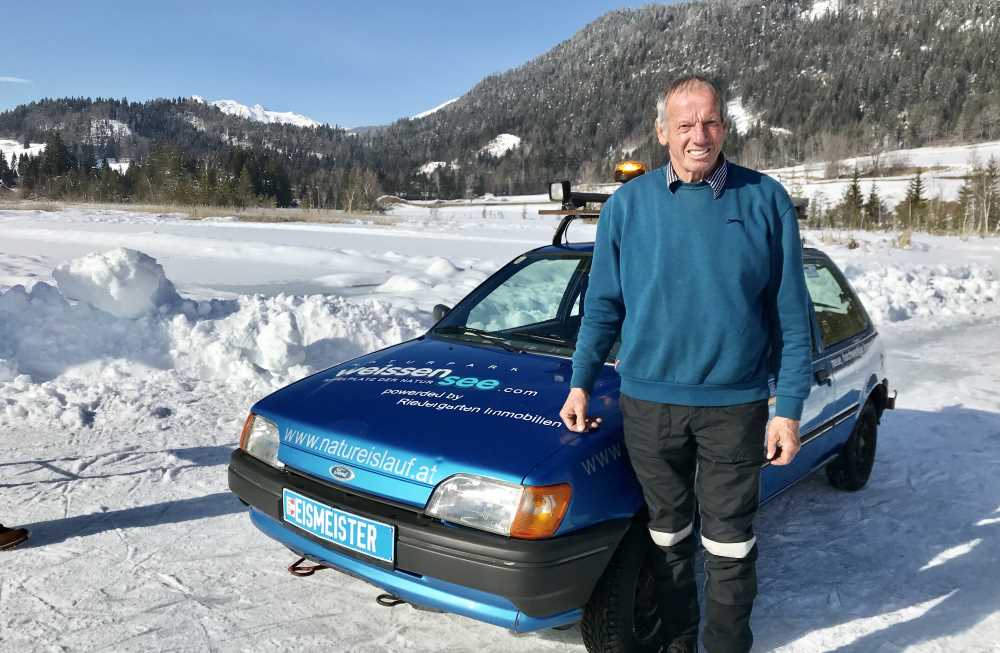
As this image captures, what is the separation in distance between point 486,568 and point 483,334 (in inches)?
58.7

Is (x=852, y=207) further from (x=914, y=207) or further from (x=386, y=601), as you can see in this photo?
(x=386, y=601)

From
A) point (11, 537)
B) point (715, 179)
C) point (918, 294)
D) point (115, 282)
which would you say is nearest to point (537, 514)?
point (715, 179)

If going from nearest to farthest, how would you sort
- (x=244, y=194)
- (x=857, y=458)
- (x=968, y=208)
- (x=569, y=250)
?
(x=569, y=250) < (x=857, y=458) < (x=968, y=208) < (x=244, y=194)

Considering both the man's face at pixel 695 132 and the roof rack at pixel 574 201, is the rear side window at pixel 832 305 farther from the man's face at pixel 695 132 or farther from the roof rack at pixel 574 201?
the man's face at pixel 695 132

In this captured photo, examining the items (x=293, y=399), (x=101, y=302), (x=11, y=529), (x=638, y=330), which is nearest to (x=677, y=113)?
(x=638, y=330)

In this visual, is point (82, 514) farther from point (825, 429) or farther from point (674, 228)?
point (825, 429)

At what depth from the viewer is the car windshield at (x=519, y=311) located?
3195mm

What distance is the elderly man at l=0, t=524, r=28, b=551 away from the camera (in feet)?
9.72

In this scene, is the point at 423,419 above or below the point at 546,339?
below

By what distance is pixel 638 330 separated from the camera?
2.00 m

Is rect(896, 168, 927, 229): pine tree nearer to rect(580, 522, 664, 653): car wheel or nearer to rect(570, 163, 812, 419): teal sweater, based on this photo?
rect(570, 163, 812, 419): teal sweater

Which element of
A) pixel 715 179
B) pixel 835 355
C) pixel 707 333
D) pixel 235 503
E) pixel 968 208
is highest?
pixel 968 208

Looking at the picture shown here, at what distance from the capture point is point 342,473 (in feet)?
7.39

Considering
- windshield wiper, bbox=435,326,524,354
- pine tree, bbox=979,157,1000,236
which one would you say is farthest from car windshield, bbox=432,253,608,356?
pine tree, bbox=979,157,1000,236
